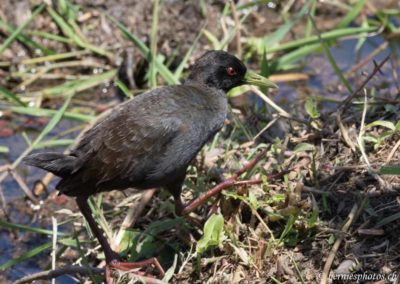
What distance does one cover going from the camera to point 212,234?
13.1ft

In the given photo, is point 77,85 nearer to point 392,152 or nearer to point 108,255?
point 108,255

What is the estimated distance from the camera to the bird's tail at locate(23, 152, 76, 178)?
3.95 meters

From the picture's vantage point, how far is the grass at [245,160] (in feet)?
12.7

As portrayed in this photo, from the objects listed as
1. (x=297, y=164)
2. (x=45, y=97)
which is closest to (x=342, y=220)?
(x=297, y=164)

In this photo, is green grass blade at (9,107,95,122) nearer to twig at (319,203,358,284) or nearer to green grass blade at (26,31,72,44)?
green grass blade at (26,31,72,44)

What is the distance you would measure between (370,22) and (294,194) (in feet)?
9.66

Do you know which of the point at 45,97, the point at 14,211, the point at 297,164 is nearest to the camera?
the point at 297,164

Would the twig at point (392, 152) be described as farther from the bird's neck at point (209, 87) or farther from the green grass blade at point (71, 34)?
the green grass blade at point (71, 34)

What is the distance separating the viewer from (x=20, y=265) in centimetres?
486

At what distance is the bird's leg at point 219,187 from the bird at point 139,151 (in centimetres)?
2

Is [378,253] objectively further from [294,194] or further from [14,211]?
[14,211]

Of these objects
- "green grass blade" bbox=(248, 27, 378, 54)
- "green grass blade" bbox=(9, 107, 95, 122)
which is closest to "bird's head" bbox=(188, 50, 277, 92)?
"green grass blade" bbox=(9, 107, 95, 122)

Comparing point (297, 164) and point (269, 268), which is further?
point (297, 164)

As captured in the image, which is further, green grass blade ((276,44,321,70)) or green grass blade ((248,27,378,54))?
green grass blade ((276,44,321,70))
